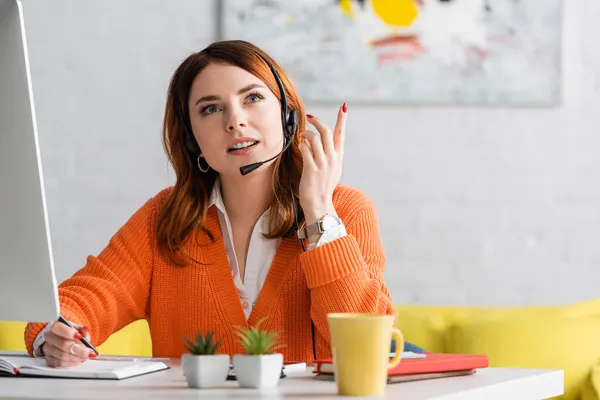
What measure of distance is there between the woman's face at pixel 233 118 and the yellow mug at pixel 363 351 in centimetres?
79

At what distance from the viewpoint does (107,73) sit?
3.09 m

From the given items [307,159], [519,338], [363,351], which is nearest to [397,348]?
[363,351]

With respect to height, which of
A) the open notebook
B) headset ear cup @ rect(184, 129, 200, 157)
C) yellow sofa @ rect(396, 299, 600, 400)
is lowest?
yellow sofa @ rect(396, 299, 600, 400)

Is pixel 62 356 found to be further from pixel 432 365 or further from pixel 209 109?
pixel 209 109

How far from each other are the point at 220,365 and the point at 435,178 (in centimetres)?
191

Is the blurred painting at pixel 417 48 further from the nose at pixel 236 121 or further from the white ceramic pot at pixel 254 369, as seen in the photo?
the white ceramic pot at pixel 254 369

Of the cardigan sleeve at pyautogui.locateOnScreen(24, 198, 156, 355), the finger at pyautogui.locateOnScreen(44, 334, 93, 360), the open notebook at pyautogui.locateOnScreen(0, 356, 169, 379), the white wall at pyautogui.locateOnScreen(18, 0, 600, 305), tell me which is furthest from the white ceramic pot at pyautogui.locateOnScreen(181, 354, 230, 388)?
the white wall at pyautogui.locateOnScreen(18, 0, 600, 305)

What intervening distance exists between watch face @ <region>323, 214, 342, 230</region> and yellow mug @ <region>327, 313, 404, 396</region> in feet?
1.88

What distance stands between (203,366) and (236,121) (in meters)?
0.75

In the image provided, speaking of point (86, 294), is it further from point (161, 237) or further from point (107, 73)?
point (107, 73)

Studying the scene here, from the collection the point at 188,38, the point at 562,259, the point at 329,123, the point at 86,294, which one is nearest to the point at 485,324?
the point at 562,259

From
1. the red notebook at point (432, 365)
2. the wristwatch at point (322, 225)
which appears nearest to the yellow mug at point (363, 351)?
the red notebook at point (432, 365)

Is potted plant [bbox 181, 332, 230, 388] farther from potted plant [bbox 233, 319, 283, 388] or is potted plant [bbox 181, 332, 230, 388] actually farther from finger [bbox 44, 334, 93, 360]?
finger [bbox 44, 334, 93, 360]

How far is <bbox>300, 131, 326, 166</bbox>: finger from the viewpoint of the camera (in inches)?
65.4
